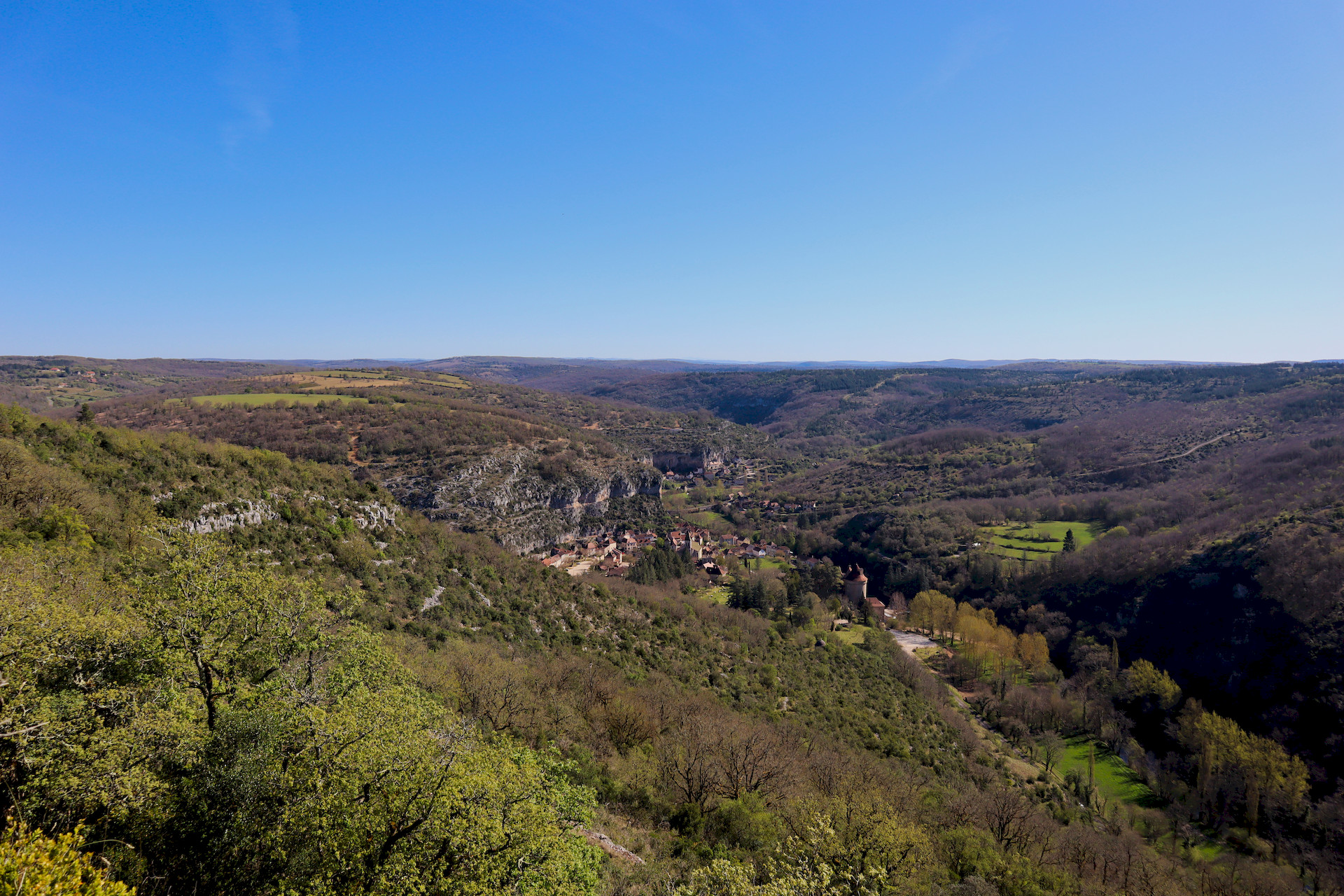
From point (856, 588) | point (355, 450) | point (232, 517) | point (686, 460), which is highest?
point (232, 517)

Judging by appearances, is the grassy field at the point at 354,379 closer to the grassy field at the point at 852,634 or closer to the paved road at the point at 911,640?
the grassy field at the point at 852,634

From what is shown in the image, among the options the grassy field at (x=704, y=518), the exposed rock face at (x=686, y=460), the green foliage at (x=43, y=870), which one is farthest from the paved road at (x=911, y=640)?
the exposed rock face at (x=686, y=460)

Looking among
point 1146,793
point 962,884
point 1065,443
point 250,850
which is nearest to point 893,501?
point 1065,443

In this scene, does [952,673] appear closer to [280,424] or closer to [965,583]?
[965,583]

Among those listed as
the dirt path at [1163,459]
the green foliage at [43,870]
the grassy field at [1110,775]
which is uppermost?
the green foliage at [43,870]

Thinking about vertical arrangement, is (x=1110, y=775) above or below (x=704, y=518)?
below

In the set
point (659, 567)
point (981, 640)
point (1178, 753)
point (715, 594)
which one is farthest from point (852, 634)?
point (1178, 753)

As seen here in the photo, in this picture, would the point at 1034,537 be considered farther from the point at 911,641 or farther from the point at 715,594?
the point at 715,594
